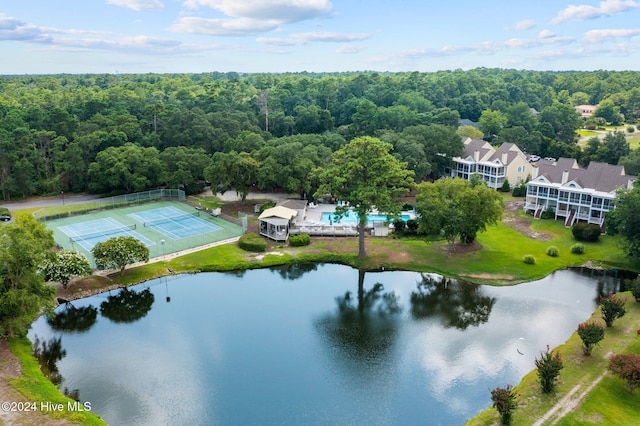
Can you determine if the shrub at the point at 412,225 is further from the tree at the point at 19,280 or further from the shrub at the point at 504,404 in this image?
the tree at the point at 19,280

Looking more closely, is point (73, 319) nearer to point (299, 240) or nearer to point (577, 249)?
point (299, 240)

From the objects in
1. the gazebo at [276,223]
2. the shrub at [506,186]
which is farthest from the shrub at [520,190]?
the gazebo at [276,223]

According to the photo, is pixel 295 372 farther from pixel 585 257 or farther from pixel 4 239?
pixel 585 257

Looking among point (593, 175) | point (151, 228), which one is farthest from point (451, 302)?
point (151, 228)

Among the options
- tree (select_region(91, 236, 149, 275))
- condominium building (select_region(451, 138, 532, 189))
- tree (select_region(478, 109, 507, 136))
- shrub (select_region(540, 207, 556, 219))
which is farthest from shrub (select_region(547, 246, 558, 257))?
tree (select_region(478, 109, 507, 136))

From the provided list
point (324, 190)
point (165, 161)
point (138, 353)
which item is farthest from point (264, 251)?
point (165, 161)

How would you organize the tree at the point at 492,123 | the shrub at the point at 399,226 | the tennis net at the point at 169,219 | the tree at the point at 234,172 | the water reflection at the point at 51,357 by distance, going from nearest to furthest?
the water reflection at the point at 51,357 → the shrub at the point at 399,226 → the tennis net at the point at 169,219 → the tree at the point at 234,172 → the tree at the point at 492,123
